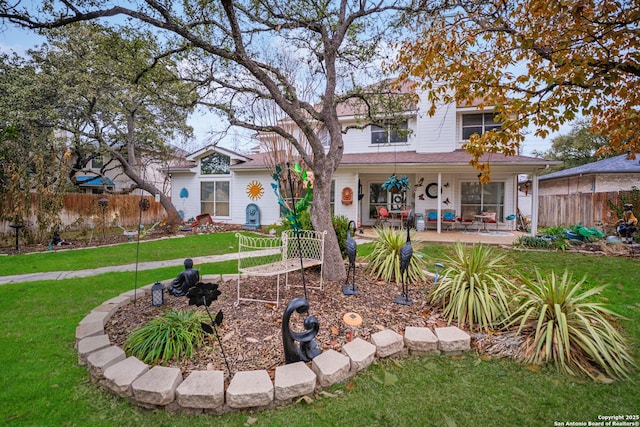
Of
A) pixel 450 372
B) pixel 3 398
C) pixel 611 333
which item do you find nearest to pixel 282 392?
pixel 450 372

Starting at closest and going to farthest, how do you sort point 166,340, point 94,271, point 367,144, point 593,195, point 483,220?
point 166,340, point 94,271, point 483,220, point 593,195, point 367,144

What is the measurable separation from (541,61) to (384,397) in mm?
5357

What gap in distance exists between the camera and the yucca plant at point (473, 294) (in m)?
3.27

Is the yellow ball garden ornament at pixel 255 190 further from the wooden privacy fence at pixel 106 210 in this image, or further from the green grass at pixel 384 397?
the green grass at pixel 384 397

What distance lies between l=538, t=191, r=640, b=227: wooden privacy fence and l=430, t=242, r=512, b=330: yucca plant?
1080cm

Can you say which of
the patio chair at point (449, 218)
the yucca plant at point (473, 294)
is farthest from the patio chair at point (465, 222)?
the yucca plant at point (473, 294)

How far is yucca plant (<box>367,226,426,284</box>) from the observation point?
484 centimetres

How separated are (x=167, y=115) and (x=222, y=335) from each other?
14.7m

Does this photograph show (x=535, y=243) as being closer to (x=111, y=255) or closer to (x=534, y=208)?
(x=534, y=208)

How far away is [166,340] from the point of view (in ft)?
8.84

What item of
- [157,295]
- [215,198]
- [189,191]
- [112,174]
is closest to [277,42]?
[157,295]

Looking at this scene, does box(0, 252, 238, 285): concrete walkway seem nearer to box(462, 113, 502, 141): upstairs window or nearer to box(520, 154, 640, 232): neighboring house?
box(462, 113, 502, 141): upstairs window

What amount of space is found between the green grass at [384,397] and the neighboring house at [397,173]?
878 centimetres

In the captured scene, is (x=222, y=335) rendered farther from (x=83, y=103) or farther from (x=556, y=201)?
Answer: (x=556, y=201)
